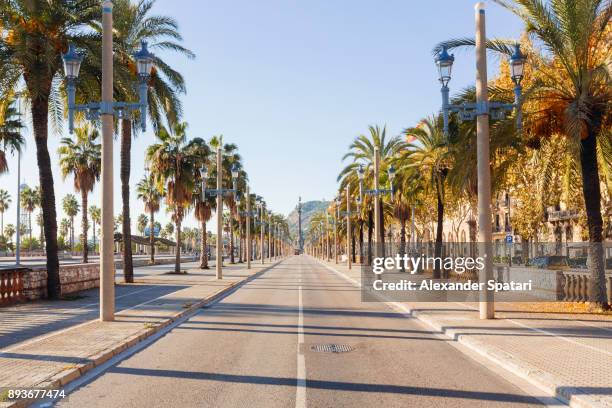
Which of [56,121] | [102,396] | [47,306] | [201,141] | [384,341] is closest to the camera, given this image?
[102,396]

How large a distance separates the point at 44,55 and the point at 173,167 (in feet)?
78.5

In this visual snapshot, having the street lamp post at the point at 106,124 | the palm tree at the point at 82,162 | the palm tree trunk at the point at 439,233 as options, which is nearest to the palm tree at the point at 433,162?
the palm tree trunk at the point at 439,233

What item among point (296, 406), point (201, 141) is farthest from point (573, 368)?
point (201, 141)

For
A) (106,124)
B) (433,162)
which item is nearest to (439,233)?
(433,162)

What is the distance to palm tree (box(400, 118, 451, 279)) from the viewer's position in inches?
1152

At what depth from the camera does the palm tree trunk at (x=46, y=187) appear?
67.6 feet

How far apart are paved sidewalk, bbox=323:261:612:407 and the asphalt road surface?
452 millimetres

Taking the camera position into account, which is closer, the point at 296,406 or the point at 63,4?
the point at 296,406

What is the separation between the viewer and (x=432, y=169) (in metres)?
30.1

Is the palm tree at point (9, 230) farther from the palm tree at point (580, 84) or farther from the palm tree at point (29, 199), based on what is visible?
the palm tree at point (580, 84)

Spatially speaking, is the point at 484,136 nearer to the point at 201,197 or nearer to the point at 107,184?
the point at 107,184

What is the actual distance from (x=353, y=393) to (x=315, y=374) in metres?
1.22

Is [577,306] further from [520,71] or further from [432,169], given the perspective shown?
[432,169]

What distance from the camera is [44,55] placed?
1919 cm
